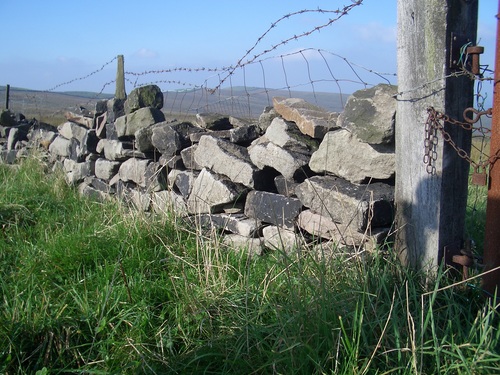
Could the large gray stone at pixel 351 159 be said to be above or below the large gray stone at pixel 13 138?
above

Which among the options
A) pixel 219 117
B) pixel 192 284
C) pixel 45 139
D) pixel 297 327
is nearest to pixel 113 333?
pixel 192 284

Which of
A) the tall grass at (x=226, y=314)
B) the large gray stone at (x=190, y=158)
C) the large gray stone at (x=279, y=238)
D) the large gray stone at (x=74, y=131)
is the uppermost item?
the large gray stone at (x=74, y=131)

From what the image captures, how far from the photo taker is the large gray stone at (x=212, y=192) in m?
4.58

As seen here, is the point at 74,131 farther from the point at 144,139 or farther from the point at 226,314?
the point at 226,314

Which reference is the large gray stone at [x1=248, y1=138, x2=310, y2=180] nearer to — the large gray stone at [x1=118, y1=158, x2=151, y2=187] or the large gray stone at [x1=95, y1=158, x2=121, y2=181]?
the large gray stone at [x1=118, y1=158, x2=151, y2=187]

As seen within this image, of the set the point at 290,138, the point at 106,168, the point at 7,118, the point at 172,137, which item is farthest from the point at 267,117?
the point at 7,118

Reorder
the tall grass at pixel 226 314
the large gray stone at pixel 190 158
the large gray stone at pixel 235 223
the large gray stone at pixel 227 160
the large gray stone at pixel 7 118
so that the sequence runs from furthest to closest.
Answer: the large gray stone at pixel 7 118 → the large gray stone at pixel 190 158 → the large gray stone at pixel 227 160 → the large gray stone at pixel 235 223 → the tall grass at pixel 226 314

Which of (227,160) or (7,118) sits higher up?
(7,118)

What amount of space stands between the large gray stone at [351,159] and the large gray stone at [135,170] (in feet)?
7.55

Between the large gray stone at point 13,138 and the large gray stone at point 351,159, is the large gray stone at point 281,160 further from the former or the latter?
the large gray stone at point 13,138

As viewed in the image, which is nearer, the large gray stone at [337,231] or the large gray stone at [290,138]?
the large gray stone at [337,231]

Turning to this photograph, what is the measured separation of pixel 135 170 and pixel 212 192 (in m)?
1.48

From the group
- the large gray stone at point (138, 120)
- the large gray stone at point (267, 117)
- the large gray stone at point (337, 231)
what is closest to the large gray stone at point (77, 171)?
the large gray stone at point (138, 120)

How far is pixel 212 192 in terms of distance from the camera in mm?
4719
